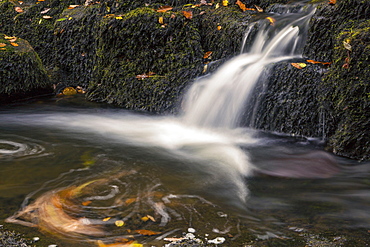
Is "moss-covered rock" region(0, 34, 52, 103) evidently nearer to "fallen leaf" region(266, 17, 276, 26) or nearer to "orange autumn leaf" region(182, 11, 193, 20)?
"orange autumn leaf" region(182, 11, 193, 20)

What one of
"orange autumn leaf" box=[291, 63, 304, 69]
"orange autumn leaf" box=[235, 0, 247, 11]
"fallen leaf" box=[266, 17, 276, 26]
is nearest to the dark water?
"orange autumn leaf" box=[291, 63, 304, 69]

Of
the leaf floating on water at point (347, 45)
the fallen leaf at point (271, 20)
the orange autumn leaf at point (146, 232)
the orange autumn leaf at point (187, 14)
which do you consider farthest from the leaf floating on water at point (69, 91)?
the orange autumn leaf at point (146, 232)

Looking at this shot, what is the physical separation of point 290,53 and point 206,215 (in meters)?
3.75

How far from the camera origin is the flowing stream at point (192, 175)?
2.64 meters

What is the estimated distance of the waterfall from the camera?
5.65m

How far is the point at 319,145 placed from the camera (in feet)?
15.5

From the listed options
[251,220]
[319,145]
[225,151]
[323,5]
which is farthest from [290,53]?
[251,220]

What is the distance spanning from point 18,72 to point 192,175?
4.83 metres

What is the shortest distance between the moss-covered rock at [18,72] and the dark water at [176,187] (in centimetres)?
168

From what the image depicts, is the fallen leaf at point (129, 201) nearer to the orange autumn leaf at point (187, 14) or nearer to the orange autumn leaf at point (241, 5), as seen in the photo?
the orange autumn leaf at point (187, 14)

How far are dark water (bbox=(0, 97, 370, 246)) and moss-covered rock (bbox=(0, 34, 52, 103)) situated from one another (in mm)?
1684

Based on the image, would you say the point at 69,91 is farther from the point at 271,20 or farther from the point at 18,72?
the point at 271,20

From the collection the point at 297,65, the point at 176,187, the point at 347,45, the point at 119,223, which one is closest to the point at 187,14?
the point at 297,65

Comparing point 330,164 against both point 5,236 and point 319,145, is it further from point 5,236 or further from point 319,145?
point 5,236
